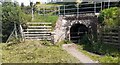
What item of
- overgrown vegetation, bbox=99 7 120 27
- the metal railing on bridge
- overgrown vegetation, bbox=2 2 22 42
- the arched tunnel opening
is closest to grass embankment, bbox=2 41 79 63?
overgrown vegetation, bbox=2 2 22 42

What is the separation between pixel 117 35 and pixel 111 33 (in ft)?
1.50

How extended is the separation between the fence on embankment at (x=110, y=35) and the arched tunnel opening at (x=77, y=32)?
208cm

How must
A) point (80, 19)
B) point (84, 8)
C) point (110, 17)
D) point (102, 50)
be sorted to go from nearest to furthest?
1. point (102, 50)
2. point (110, 17)
3. point (80, 19)
4. point (84, 8)

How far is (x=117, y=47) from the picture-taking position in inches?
524

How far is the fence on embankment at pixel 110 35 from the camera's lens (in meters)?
13.5

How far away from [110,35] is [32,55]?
467cm

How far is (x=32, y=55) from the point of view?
1096cm

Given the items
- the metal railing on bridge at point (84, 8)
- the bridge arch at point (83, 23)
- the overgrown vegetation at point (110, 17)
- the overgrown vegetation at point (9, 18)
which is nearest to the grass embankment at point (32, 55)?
the overgrown vegetation at point (9, 18)

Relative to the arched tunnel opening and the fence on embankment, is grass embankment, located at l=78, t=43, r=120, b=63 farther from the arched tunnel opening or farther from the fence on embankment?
the arched tunnel opening

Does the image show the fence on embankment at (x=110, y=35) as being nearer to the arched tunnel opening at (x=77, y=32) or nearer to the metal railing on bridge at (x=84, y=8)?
the arched tunnel opening at (x=77, y=32)

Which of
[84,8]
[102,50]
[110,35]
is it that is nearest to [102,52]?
[102,50]

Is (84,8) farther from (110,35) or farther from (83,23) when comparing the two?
(110,35)

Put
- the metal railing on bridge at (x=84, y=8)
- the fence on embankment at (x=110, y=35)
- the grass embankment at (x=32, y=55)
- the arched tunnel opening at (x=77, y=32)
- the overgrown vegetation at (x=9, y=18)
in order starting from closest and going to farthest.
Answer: the grass embankment at (x=32, y=55), the fence on embankment at (x=110, y=35), the overgrown vegetation at (x=9, y=18), the arched tunnel opening at (x=77, y=32), the metal railing on bridge at (x=84, y=8)

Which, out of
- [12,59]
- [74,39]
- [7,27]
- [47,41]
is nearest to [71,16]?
[74,39]
